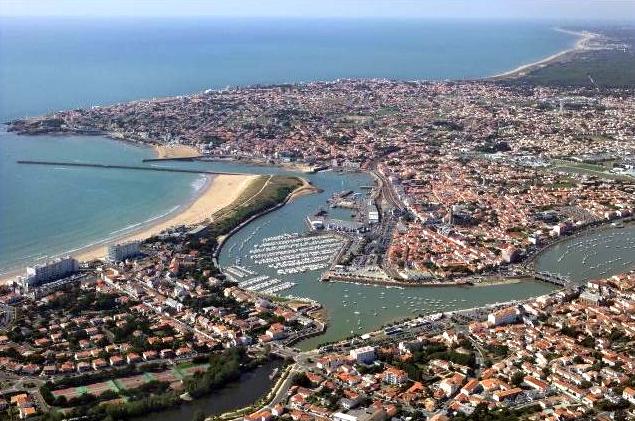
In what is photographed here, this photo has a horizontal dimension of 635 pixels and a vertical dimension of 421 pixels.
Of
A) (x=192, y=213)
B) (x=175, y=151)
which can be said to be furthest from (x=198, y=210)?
(x=175, y=151)

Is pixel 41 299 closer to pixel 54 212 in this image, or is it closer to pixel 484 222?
pixel 54 212

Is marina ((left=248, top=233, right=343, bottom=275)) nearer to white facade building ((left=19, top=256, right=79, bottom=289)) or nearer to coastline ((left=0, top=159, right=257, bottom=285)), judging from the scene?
coastline ((left=0, top=159, right=257, bottom=285))

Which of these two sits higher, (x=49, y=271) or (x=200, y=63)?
(x=200, y=63)

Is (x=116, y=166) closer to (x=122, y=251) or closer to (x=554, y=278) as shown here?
(x=122, y=251)

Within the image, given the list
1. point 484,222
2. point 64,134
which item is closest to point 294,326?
point 484,222

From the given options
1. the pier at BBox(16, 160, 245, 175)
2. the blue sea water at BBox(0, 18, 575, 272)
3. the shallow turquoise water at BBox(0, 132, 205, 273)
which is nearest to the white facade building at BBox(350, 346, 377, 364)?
the shallow turquoise water at BBox(0, 132, 205, 273)
